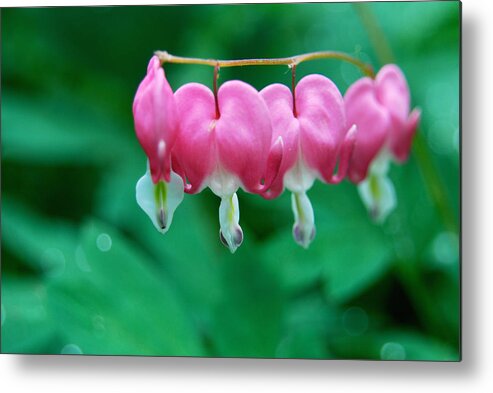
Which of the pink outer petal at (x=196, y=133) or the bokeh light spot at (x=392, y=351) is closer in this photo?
the pink outer petal at (x=196, y=133)

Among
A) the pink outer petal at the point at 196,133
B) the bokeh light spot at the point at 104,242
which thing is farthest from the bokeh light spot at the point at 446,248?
the bokeh light spot at the point at 104,242

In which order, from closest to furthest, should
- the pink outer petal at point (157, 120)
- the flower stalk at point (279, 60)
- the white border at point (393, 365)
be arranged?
the pink outer petal at point (157, 120) < the flower stalk at point (279, 60) < the white border at point (393, 365)

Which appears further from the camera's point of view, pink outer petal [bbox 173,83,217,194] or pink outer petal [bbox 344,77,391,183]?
pink outer petal [bbox 344,77,391,183]

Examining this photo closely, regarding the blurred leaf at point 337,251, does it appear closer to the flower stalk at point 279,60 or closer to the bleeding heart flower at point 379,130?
the bleeding heart flower at point 379,130

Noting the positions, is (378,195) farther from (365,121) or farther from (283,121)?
(283,121)

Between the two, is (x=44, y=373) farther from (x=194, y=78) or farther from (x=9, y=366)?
(x=194, y=78)

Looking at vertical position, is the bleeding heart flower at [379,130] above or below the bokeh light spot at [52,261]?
above

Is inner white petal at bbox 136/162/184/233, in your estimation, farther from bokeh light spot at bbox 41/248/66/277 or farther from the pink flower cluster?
bokeh light spot at bbox 41/248/66/277

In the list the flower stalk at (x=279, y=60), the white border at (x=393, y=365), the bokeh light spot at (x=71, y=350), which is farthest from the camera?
the bokeh light spot at (x=71, y=350)

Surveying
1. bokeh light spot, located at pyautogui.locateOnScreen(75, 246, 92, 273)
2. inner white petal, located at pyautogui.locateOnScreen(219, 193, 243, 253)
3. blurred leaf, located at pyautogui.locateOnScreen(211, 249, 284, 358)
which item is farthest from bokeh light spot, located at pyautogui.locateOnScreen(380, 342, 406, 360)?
bokeh light spot, located at pyautogui.locateOnScreen(75, 246, 92, 273)
